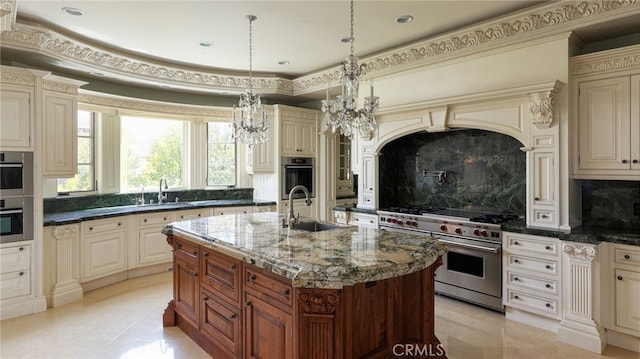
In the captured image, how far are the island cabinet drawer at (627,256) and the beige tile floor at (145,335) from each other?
76cm

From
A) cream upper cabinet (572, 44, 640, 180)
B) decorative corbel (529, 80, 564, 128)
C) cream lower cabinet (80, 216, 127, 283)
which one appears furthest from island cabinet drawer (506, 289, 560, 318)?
cream lower cabinet (80, 216, 127, 283)

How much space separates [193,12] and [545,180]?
3.72 metres

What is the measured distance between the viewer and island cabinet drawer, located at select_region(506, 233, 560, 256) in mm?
A: 3258

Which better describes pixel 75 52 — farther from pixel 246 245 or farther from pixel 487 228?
pixel 487 228

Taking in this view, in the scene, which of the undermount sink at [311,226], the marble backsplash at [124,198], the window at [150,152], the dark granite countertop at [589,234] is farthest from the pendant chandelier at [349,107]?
the window at [150,152]

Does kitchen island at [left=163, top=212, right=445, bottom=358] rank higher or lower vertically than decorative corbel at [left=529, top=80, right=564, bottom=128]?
lower

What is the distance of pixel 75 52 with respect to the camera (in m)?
4.10

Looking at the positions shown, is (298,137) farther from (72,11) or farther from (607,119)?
(607,119)

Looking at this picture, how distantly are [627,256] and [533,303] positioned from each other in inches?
33.9

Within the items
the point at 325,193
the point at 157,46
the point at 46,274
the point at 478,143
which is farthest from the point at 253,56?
the point at 46,274

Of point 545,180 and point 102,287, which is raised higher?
point 545,180

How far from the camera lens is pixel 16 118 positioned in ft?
12.0

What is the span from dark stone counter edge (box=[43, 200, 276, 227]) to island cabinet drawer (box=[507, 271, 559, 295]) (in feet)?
12.3

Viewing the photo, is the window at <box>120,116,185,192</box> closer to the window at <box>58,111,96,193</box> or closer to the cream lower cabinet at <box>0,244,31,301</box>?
the window at <box>58,111,96,193</box>
